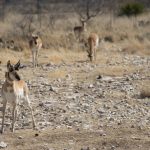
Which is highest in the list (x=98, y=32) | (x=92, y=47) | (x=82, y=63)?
(x=92, y=47)

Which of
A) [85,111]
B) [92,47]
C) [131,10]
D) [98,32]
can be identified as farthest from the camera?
[131,10]

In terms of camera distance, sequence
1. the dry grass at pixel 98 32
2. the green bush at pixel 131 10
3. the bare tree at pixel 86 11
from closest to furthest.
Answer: the dry grass at pixel 98 32 → the bare tree at pixel 86 11 → the green bush at pixel 131 10

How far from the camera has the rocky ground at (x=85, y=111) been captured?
10281mm

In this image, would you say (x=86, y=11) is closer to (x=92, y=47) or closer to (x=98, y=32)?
(x=98, y=32)

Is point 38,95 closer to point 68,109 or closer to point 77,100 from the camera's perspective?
point 77,100

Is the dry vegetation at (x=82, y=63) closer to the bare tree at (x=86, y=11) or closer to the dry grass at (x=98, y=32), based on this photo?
the dry grass at (x=98, y=32)

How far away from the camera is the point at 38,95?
15.3 metres

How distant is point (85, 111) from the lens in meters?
12.9

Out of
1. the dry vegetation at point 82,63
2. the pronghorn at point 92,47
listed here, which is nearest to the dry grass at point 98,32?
the dry vegetation at point 82,63

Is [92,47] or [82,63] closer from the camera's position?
[82,63]

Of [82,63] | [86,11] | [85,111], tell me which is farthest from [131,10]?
[85,111]

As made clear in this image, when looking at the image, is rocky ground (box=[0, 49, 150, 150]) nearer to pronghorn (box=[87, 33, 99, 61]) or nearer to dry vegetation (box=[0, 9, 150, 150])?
dry vegetation (box=[0, 9, 150, 150])

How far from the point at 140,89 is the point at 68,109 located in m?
3.41

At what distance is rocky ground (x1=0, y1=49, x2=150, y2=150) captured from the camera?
10281 mm
